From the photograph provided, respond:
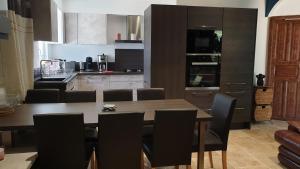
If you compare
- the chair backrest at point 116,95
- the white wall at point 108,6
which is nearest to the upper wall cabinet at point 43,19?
the chair backrest at point 116,95

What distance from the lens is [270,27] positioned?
17.6ft

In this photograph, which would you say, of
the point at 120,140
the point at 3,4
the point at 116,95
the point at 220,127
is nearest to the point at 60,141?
the point at 120,140

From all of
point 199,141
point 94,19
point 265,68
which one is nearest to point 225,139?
point 199,141

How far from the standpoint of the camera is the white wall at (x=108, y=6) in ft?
19.5

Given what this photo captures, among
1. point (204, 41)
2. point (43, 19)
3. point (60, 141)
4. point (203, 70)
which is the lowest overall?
point (60, 141)

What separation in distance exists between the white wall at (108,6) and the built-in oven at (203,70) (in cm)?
199

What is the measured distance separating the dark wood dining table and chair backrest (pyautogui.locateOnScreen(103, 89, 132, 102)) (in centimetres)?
35

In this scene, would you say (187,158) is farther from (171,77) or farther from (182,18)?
(182,18)

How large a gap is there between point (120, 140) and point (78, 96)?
4.10 ft

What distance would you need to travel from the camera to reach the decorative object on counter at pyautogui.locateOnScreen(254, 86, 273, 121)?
4.95m

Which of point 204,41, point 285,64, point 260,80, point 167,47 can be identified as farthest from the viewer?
point 285,64

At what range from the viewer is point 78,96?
10.9 feet

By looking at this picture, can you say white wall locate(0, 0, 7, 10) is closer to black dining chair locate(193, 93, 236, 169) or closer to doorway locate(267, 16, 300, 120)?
black dining chair locate(193, 93, 236, 169)

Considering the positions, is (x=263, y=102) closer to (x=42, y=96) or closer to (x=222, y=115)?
(x=222, y=115)
